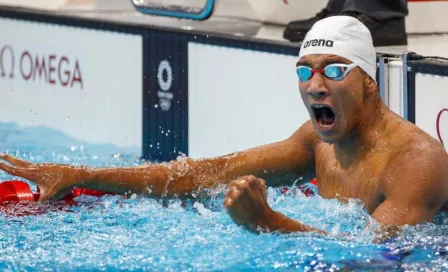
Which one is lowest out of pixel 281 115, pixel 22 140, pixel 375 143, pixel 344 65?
pixel 22 140

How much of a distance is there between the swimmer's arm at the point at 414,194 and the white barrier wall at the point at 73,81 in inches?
114

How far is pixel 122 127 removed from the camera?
573 cm

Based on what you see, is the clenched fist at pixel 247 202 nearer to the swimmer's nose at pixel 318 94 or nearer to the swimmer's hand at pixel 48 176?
the swimmer's nose at pixel 318 94

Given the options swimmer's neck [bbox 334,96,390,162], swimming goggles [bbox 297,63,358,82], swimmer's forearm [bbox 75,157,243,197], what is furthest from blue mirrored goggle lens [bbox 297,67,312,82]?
swimmer's forearm [bbox 75,157,243,197]

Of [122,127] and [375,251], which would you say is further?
[122,127]

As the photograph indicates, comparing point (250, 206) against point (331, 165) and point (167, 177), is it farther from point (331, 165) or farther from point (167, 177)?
point (167, 177)

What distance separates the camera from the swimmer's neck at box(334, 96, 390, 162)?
3023 mm

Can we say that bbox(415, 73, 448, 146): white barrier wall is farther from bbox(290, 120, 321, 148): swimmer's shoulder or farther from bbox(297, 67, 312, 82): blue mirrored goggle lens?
bbox(297, 67, 312, 82): blue mirrored goggle lens

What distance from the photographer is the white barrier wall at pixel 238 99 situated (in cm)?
493

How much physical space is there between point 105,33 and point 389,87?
1.86 meters

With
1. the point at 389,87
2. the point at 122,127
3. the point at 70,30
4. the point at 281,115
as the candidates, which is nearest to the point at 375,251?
the point at 389,87

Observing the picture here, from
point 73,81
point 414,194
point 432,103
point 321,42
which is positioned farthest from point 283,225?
point 73,81

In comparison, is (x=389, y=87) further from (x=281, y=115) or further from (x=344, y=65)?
(x=344, y=65)

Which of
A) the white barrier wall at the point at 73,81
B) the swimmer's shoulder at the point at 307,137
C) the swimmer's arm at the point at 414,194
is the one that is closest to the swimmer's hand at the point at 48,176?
the swimmer's shoulder at the point at 307,137
